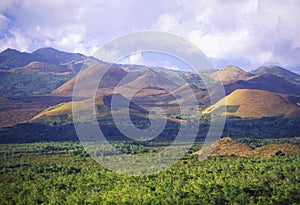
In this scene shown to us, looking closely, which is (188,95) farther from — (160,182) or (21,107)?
(160,182)

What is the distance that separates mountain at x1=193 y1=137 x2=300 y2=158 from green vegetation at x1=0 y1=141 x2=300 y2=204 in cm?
387

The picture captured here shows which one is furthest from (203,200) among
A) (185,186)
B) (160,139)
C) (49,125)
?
(49,125)

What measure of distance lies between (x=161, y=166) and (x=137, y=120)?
2138 inches

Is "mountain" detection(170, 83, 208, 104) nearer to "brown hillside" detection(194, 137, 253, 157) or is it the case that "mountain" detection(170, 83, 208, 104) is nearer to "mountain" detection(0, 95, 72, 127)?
"mountain" detection(0, 95, 72, 127)

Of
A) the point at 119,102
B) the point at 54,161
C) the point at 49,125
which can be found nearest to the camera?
the point at 54,161

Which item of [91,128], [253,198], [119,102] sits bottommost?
[253,198]

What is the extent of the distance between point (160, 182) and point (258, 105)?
297 feet

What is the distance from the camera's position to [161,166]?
55.7m

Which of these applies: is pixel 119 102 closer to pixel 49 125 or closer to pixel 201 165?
pixel 49 125

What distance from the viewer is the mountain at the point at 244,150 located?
212 feet

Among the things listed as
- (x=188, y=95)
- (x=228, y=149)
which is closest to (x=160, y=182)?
(x=228, y=149)

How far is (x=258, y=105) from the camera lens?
12688 centimetres

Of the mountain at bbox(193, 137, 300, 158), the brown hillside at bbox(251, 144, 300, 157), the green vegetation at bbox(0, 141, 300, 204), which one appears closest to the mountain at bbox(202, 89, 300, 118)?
the mountain at bbox(193, 137, 300, 158)

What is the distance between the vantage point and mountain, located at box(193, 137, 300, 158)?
64.7 metres
